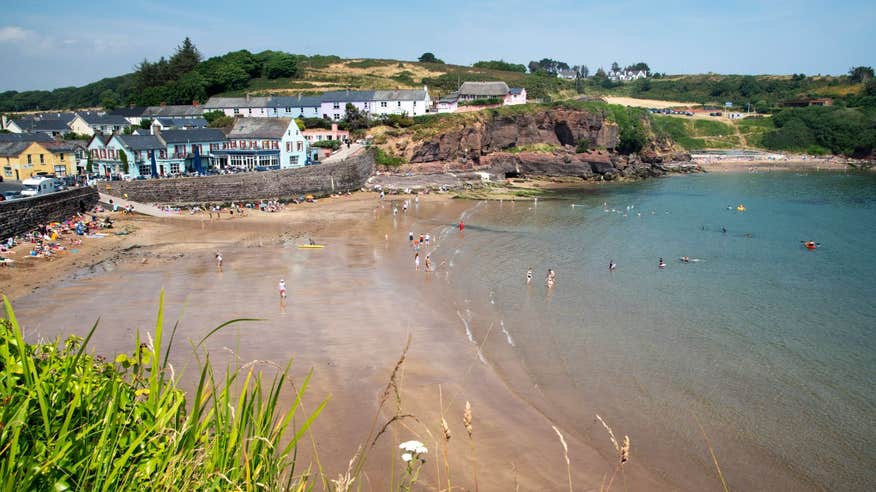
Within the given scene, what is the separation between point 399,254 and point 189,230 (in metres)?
15.5

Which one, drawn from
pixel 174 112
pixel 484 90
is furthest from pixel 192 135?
pixel 484 90

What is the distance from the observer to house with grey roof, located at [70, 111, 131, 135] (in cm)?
7550

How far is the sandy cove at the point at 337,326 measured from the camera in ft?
50.5

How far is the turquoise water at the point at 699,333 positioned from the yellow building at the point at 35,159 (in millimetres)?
34582

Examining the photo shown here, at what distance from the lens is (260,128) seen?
205 feet

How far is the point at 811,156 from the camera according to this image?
382 feet

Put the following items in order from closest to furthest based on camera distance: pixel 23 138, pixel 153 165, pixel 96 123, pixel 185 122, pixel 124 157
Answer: pixel 23 138, pixel 124 157, pixel 153 165, pixel 185 122, pixel 96 123

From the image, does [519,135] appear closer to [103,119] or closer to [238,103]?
[238,103]

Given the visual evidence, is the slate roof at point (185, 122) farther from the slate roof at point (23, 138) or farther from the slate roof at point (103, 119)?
the slate roof at point (23, 138)

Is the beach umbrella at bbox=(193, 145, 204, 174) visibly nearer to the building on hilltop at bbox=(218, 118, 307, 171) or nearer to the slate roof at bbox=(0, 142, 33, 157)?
the building on hilltop at bbox=(218, 118, 307, 171)

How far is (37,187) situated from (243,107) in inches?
1794

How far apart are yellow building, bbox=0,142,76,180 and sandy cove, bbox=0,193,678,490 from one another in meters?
11.8

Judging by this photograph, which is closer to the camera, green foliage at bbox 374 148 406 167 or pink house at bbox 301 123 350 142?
green foliage at bbox 374 148 406 167

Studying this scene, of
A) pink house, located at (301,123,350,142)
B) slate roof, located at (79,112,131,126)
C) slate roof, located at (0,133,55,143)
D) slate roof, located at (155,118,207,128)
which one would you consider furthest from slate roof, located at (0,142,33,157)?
pink house, located at (301,123,350,142)
